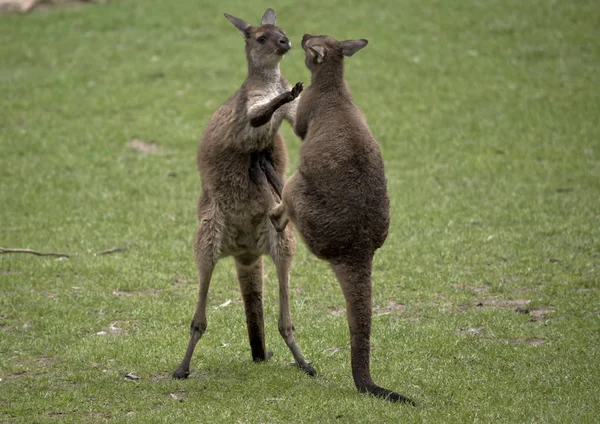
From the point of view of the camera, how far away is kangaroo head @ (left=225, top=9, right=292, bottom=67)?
7180 millimetres

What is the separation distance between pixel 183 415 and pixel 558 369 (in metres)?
2.98

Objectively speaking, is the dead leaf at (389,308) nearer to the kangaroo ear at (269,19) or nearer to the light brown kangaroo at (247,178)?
the light brown kangaroo at (247,178)

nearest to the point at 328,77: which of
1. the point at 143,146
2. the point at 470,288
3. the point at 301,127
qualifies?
the point at 301,127

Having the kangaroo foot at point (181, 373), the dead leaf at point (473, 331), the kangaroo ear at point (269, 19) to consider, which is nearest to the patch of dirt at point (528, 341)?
the dead leaf at point (473, 331)

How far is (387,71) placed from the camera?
1714 centimetres

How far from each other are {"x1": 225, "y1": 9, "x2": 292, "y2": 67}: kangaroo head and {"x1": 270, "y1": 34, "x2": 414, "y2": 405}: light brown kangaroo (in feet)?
2.19

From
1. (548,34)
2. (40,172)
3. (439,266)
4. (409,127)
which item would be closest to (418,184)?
(409,127)

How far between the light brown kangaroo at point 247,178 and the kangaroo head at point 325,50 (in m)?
0.62

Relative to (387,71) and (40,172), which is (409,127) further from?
(40,172)

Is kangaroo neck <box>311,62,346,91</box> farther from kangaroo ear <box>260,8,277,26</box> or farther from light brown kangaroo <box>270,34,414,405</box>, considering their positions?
kangaroo ear <box>260,8,277,26</box>

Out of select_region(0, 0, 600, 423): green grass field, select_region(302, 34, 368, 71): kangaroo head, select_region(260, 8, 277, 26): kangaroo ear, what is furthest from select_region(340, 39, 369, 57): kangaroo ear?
select_region(0, 0, 600, 423): green grass field

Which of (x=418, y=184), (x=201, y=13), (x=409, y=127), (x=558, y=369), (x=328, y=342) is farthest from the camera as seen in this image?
(x=201, y=13)

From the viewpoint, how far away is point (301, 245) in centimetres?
Result: 1148

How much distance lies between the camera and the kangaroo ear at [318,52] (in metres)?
6.46
